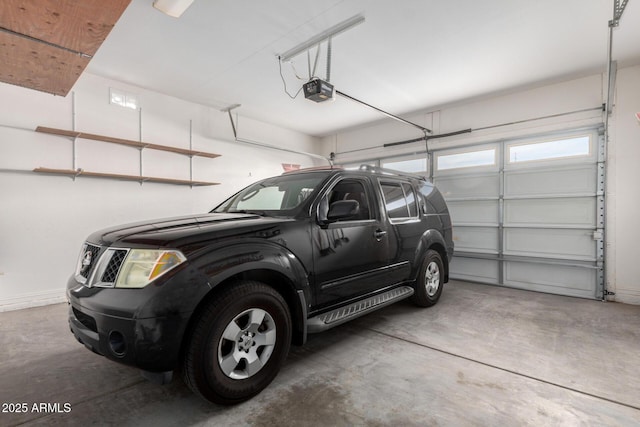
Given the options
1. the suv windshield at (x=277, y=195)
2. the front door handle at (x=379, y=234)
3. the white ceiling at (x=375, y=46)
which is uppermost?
the white ceiling at (x=375, y=46)

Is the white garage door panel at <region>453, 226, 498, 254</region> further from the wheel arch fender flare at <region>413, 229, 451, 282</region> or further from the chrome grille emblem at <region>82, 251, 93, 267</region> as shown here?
the chrome grille emblem at <region>82, 251, 93, 267</region>

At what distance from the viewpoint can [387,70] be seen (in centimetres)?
429

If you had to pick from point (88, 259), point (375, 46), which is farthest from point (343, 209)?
point (375, 46)

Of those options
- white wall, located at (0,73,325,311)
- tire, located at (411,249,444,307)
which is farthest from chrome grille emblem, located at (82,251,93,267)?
tire, located at (411,249,444,307)

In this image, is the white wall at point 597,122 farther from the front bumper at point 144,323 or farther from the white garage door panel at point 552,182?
the front bumper at point 144,323

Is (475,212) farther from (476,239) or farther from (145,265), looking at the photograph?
(145,265)

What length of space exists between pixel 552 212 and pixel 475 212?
1153 mm

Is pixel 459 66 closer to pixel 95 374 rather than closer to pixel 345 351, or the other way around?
pixel 345 351

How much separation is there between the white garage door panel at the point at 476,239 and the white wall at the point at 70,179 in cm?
501

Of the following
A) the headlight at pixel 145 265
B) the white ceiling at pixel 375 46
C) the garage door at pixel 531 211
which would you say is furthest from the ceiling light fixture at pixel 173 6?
the garage door at pixel 531 211

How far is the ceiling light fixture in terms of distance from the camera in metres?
2.72

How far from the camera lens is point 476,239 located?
5.59m

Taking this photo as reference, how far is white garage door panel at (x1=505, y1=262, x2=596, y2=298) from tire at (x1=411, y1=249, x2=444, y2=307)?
2.06m

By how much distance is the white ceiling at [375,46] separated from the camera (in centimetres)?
300
